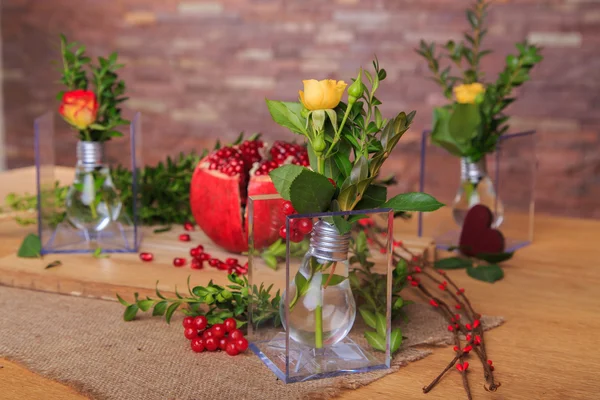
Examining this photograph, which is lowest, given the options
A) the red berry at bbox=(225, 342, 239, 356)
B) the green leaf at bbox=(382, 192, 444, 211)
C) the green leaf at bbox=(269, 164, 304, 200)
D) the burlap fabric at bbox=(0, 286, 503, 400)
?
the burlap fabric at bbox=(0, 286, 503, 400)

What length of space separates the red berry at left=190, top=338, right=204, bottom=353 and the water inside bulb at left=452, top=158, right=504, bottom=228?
2.14ft

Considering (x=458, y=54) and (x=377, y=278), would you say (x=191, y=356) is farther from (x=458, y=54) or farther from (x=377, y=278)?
(x=458, y=54)

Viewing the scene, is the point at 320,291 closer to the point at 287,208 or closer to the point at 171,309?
the point at 287,208

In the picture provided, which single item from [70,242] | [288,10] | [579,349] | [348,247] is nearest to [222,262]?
[70,242]

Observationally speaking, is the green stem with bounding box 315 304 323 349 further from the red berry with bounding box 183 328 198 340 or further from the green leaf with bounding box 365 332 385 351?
the red berry with bounding box 183 328 198 340

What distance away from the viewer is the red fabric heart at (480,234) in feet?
4.39

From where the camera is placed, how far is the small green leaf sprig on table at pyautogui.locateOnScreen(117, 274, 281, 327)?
2.97 ft

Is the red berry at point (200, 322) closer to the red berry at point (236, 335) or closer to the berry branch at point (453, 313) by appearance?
the red berry at point (236, 335)

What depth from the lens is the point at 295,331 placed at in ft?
2.82

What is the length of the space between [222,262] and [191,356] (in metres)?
0.32

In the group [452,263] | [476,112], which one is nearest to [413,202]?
[452,263]

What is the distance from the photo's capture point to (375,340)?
894 mm

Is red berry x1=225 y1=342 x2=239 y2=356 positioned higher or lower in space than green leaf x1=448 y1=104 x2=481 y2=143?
lower

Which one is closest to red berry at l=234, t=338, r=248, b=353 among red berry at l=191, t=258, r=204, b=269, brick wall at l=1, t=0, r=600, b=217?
red berry at l=191, t=258, r=204, b=269
